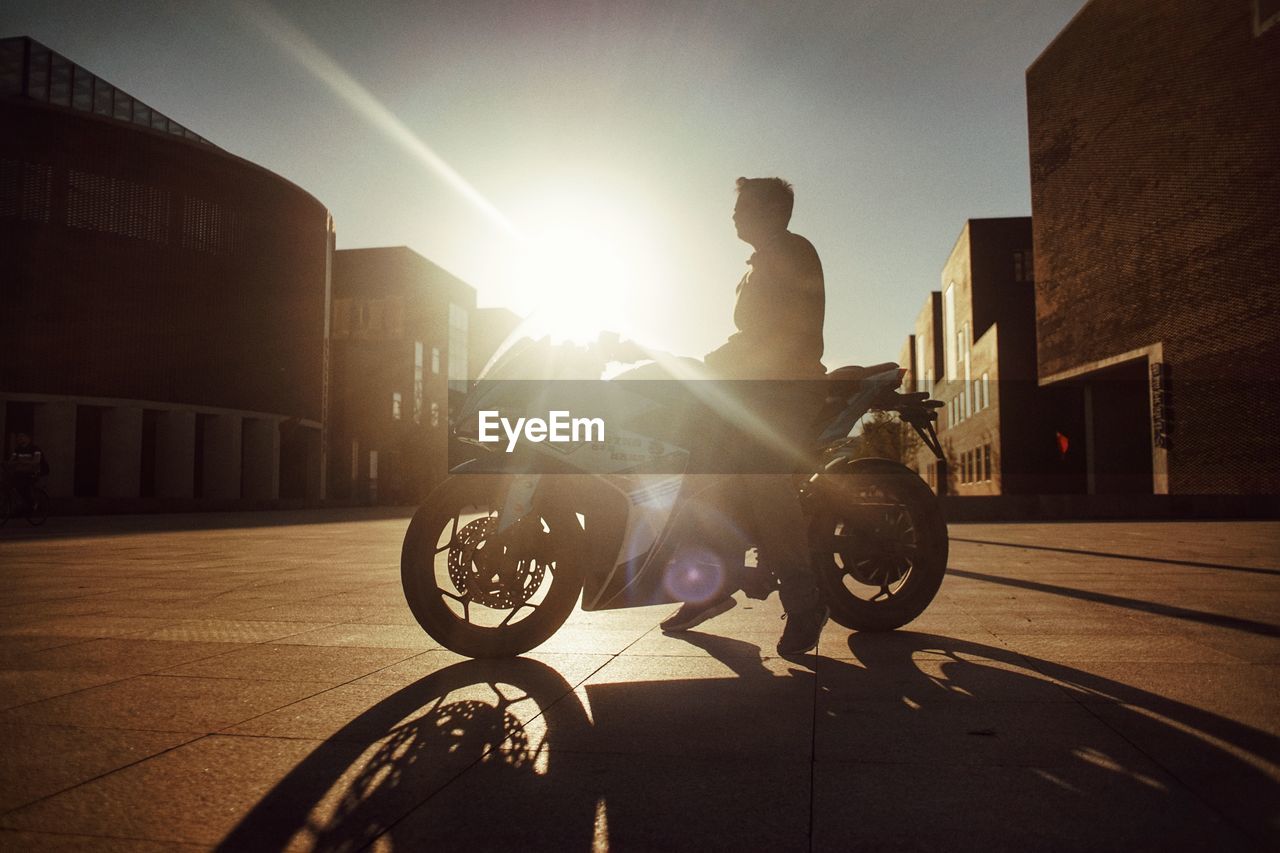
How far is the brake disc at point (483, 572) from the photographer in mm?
3688

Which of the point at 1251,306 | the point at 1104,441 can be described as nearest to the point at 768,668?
the point at 1251,306

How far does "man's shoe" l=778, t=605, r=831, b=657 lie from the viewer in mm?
3869

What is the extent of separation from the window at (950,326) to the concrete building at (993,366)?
0.07 m

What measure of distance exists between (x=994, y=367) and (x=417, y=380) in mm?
41681

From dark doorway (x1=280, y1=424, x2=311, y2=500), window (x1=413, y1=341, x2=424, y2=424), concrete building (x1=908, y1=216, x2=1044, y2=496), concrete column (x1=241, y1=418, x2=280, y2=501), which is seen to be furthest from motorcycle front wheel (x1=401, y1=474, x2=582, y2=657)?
window (x1=413, y1=341, x2=424, y2=424)

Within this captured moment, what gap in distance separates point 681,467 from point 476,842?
7.62 ft

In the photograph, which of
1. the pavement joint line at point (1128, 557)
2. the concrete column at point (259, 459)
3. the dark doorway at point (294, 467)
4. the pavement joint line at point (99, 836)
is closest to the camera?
the pavement joint line at point (99, 836)

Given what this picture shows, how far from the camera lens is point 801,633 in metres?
3.90

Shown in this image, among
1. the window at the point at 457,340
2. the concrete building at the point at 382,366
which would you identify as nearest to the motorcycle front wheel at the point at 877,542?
the concrete building at the point at 382,366

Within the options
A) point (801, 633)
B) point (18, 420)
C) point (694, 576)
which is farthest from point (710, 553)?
point (18, 420)

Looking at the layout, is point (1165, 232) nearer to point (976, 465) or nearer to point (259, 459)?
point (976, 465)

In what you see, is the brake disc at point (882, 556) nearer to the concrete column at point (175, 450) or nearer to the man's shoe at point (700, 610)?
the man's shoe at point (700, 610)

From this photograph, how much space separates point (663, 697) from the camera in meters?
3.16

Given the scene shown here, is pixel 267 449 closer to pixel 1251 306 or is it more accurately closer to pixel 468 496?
pixel 1251 306
